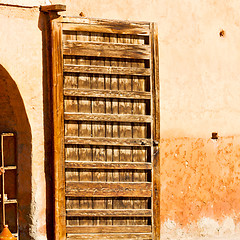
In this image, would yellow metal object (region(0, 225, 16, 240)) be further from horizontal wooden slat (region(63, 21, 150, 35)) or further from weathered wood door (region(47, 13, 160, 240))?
horizontal wooden slat (region(63, 21, 150, 35))

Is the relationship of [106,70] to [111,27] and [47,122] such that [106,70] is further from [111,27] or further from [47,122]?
[47,122]

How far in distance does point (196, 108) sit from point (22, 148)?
2.01 m

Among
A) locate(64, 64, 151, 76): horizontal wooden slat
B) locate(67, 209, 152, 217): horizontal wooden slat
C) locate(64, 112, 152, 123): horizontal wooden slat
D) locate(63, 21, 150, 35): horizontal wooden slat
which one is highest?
locate(63, 21, 150, 35): horizontal wooden slat

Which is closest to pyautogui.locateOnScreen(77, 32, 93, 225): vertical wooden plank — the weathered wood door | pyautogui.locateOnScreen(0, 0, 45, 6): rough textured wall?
the weathered wood door

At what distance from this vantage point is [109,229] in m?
6.49

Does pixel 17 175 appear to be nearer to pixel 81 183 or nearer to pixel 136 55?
pixel 81 183

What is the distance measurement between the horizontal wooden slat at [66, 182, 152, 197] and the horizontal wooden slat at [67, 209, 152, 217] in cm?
15

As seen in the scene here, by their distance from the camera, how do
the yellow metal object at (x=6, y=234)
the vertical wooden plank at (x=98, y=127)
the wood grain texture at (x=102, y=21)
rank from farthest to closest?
the vertical wooden plank at (x=98, y=127) < the wood grain texture at (x=102, y=21) < the yellow metal object at (x=6, y=234)

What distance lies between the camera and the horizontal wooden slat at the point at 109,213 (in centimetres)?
638

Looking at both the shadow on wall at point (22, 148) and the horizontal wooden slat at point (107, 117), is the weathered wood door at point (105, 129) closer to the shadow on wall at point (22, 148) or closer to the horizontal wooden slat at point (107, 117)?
the horizontal wooden slat at point (107, 117)

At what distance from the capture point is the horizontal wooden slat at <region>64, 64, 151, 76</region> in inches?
251

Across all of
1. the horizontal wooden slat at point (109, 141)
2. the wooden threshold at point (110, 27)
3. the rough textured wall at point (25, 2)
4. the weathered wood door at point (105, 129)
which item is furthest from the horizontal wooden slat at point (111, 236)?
the rough textured wall at point (25, 2)

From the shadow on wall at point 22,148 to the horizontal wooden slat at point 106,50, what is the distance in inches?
27.2

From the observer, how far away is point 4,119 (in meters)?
6.47
